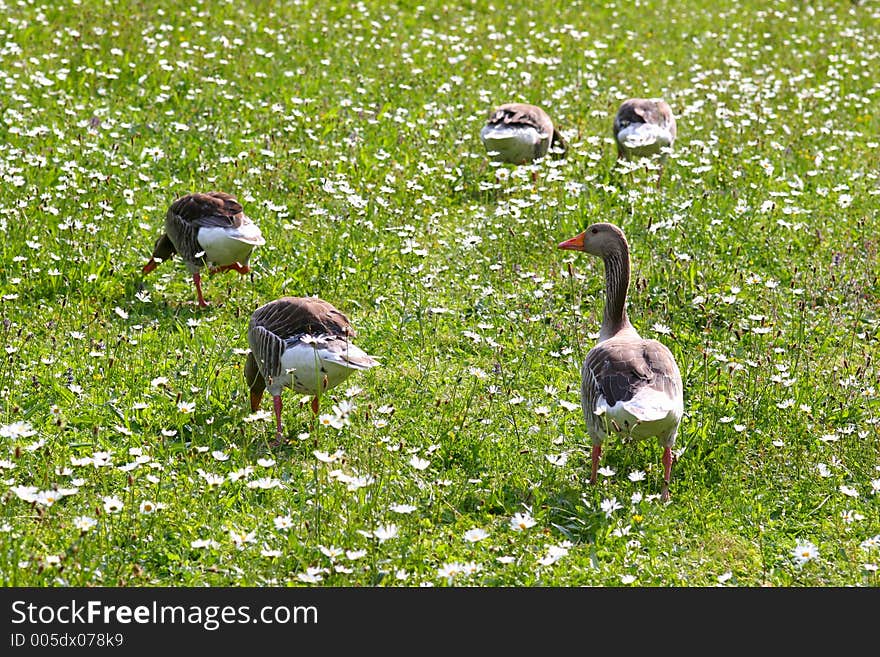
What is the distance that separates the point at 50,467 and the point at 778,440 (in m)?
4.57

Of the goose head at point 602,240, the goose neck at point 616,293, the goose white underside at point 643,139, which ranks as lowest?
the goose white underside at point 643,139

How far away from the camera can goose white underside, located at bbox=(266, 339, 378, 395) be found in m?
6.90

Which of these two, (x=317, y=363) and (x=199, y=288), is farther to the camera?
(x=199, y=288)

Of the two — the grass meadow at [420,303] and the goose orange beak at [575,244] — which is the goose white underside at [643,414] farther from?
the goose orange beak at [575,244]

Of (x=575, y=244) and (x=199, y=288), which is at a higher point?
(x=575, y=244)

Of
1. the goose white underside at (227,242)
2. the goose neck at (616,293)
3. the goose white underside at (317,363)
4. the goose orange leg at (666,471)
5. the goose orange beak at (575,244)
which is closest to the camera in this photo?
the goose orange leg at (666,471)

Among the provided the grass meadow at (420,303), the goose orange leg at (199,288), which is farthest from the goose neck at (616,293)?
the goose orange leg at (199,288)

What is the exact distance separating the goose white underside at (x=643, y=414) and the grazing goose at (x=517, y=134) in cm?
584

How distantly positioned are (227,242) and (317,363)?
8.47 feet

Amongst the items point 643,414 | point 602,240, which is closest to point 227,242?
point 602,240

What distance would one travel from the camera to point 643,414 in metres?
6.13

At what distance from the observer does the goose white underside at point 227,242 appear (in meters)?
9.07

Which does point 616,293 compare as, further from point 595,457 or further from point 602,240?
point 595,457

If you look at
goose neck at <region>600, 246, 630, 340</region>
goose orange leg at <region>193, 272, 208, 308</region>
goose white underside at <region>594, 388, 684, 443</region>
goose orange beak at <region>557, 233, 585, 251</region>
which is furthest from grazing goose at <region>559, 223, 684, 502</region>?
goose orange leg at <region>193, 272, 208, 308</region>
